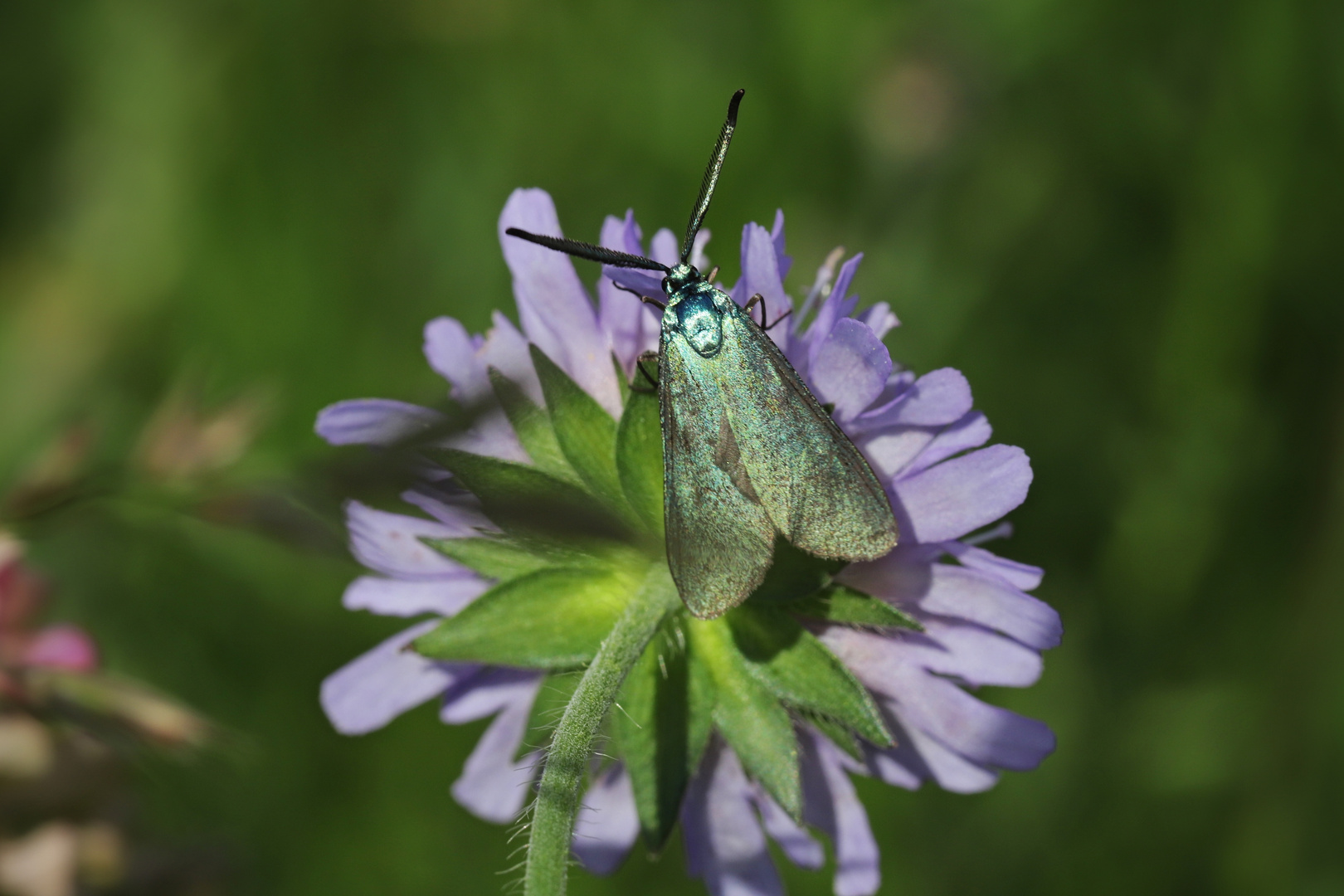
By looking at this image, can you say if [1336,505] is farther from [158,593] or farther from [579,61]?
[158,593]

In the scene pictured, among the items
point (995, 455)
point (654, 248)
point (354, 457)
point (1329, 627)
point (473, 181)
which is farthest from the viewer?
point (473, 181)

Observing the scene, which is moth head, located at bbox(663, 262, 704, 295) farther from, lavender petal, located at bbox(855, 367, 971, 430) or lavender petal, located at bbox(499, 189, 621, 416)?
lavender petal, located at bbox(855, 367, 971, 430)

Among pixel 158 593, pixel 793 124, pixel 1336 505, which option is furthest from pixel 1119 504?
pixel 158 593

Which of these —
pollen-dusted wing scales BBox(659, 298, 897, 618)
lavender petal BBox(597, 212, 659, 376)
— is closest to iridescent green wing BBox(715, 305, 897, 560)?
pollen-dusted wing scales BBox(659, 298, 897, 618)

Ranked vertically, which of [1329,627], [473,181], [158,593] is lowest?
[1329,627]

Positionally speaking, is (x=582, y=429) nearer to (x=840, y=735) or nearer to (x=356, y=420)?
(x=356, y=420)

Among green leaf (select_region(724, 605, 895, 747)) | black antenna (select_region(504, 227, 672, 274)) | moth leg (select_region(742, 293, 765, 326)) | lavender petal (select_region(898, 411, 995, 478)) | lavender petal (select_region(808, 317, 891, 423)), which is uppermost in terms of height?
moth leg (select_region(742, 293, 765, 326))

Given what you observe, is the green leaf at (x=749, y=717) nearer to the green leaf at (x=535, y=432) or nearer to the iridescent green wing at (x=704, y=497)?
the iridescent green wing at (x=704, y=497)
